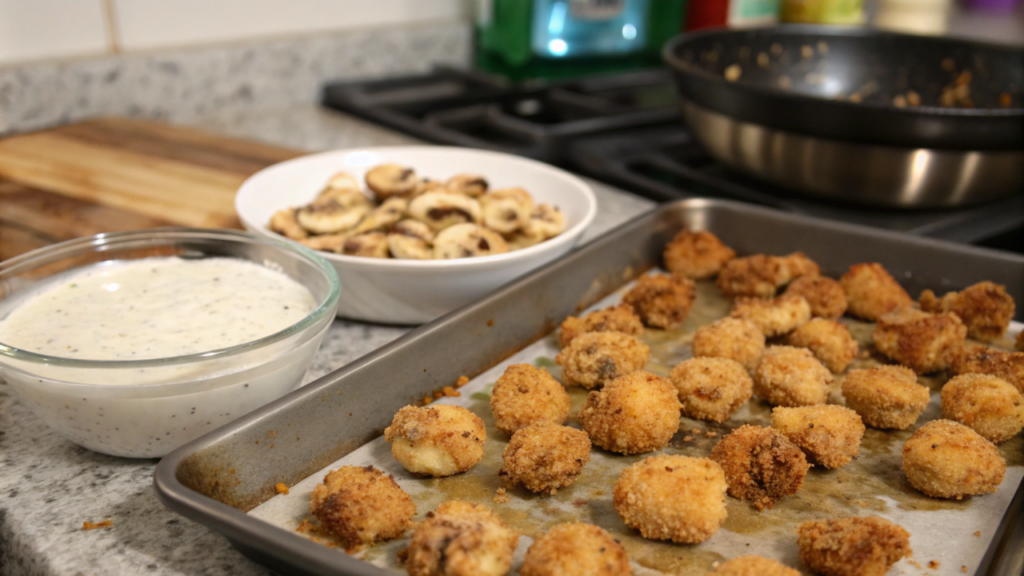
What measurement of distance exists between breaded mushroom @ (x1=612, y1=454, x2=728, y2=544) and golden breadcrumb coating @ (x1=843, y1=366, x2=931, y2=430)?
0.31 m

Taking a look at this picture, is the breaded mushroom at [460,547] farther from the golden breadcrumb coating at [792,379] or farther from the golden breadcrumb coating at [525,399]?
the golden breadcrumb coating at [792,379]

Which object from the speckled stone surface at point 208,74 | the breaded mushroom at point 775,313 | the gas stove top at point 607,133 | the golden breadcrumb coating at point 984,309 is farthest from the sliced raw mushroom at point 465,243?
the speckled stone surface at point 208,74

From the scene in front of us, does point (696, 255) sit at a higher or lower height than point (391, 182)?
lower

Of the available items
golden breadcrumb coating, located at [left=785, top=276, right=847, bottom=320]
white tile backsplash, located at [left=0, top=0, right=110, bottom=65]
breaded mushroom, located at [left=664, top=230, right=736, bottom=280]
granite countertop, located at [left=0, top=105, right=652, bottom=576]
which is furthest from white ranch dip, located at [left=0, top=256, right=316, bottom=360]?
white tile backsplash, located at [left=0, top=0, right=110, bottom=65]

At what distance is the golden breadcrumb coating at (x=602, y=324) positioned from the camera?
1283mm

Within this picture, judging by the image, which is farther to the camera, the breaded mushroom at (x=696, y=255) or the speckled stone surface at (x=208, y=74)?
the speckled stone surface at (x=208, y=74)

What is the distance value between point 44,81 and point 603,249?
5.13 feet

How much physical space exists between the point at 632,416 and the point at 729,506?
0.16m

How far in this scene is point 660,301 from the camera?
4.45 feet

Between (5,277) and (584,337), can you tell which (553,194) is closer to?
(584,337)

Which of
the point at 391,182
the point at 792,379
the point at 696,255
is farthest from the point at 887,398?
the point at 391,182

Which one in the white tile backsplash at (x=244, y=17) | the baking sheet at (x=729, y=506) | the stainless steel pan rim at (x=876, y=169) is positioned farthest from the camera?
the white tile backsplash at (x=244, y=17)

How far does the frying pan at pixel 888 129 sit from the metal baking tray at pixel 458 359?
0.64ft

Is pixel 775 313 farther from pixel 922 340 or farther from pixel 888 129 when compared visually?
pixel 888 129
